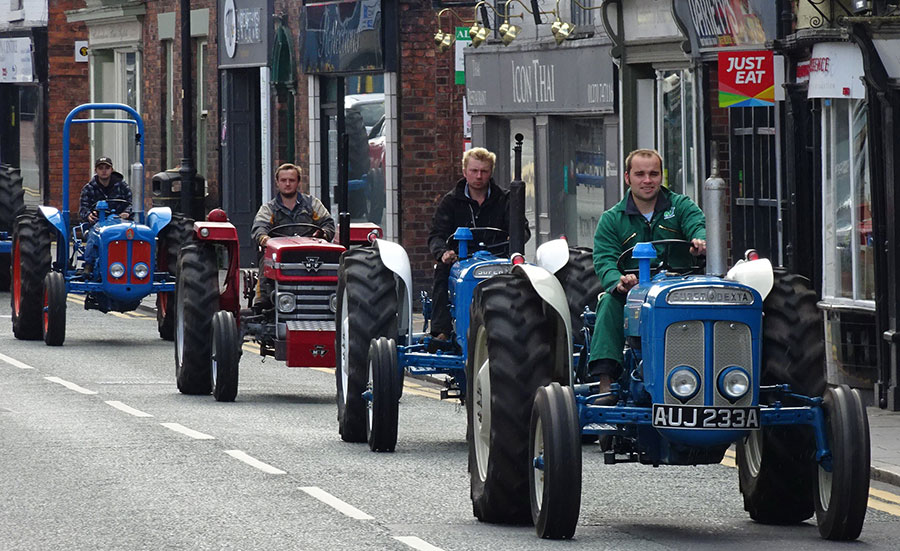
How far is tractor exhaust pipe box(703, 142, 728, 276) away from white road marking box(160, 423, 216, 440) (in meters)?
5.21

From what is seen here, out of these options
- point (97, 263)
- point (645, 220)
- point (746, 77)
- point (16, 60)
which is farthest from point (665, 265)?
point (16, 60)

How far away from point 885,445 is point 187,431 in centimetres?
483

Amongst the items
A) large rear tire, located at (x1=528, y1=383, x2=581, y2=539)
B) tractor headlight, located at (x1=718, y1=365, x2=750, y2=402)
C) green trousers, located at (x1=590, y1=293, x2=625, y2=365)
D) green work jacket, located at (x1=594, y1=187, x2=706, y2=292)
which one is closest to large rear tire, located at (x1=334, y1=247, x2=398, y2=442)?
green work jacket, located at (x1=594, y1=187, x2=706, y2=292)

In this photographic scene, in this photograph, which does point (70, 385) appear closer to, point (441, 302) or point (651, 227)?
point (441, 302)

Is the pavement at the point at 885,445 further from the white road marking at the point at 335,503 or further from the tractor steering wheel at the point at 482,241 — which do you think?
the white road marking at the point at 335,503

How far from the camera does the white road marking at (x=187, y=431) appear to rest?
1426 centimetres

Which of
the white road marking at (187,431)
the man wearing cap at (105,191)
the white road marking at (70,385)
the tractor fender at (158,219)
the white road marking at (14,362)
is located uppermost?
the man wearing cap at (105,191)

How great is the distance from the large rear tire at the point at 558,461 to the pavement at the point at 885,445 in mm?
3234

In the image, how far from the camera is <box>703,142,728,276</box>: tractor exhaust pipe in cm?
958

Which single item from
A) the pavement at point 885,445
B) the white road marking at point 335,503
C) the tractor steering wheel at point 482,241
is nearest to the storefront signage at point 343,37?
the pavement at point 885,445

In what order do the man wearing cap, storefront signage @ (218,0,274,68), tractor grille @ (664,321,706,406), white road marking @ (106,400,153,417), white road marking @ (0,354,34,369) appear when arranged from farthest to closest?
storefront signage @ (218,0,274,68), the man wearing cap, white road marking @ (0,354,34,369), white road marking @ (106,400,153,417), tractor grille @ (664,321,706,406)

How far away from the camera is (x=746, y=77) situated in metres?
17.7

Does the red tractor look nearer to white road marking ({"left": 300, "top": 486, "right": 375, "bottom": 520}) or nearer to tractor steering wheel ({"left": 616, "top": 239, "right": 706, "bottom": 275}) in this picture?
white road marking ({"left": 300, "top": 486, "right": 375, "bottom": 520})

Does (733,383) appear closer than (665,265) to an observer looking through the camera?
Yes
